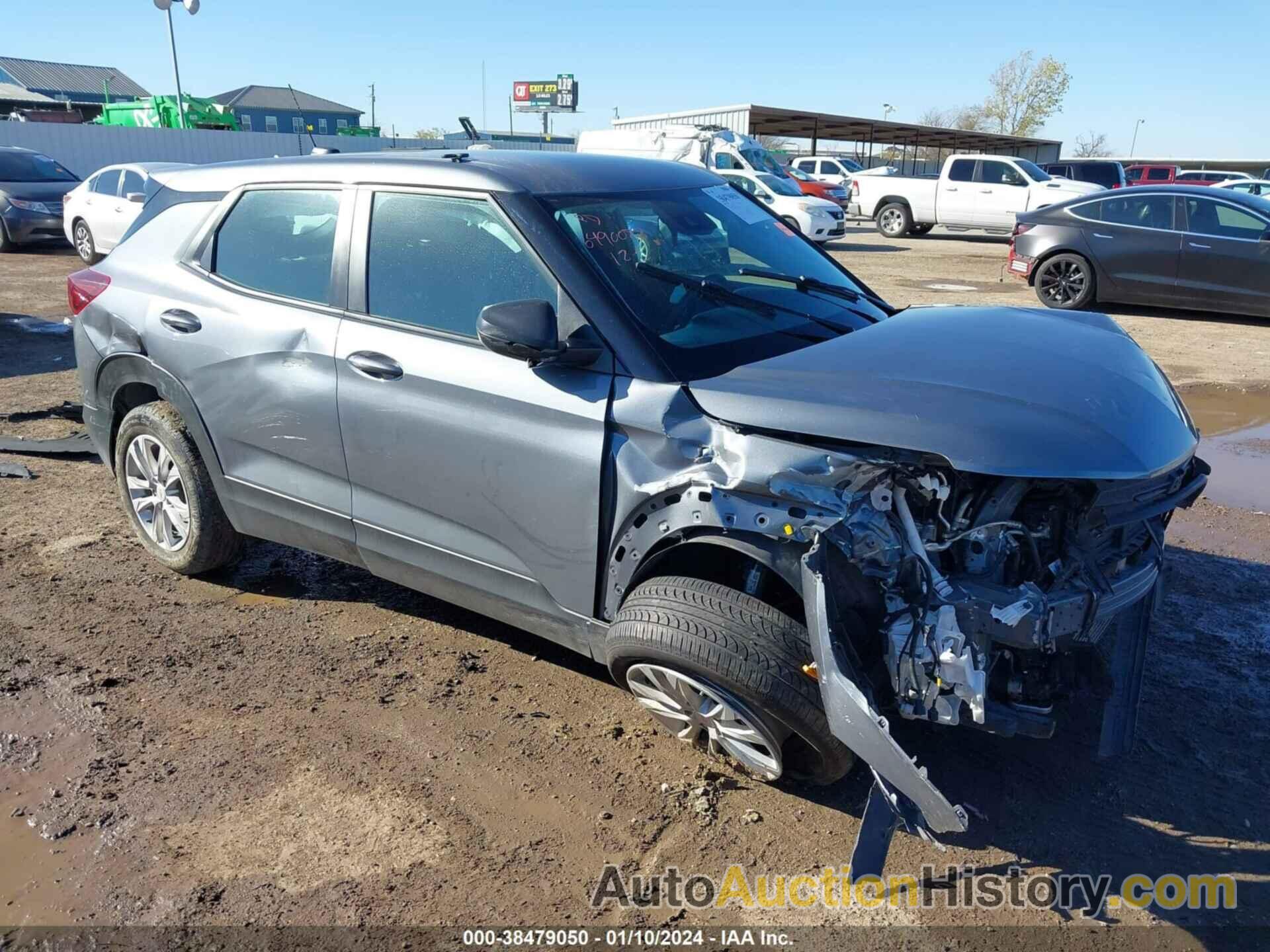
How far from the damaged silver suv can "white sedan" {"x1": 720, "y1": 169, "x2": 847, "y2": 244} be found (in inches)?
631

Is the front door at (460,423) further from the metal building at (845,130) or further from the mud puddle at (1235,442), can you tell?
the metal building at (845,130)

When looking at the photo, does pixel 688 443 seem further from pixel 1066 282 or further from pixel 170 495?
pixel 1066 282

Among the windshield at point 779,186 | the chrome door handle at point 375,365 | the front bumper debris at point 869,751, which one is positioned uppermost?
the chrome door handle at point 375,365

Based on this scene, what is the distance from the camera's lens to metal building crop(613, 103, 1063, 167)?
1357 inches

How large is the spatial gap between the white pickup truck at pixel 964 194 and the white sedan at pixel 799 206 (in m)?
4.07

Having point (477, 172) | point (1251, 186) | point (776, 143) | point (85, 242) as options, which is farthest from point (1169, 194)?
point (776, 143)

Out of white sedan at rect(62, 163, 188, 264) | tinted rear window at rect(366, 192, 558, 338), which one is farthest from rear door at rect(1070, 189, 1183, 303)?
white sedan at rect(62, 163, 188, 264)

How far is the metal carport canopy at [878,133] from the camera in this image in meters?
38.2

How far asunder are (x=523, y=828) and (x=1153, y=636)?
2.80 meters

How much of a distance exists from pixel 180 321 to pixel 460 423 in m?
1.67

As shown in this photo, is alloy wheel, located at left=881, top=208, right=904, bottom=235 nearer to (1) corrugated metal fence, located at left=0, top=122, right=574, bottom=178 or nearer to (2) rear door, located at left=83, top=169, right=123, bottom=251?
(1) corrugated metal fence, located at left=0, top=122, right=574, bottom=178

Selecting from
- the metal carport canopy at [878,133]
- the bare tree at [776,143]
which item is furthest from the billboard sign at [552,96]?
the metal carport canopy at [878,133]

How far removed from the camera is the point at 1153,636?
163 inches

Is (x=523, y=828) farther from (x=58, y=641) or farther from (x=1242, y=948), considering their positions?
(x=58, y=641)
